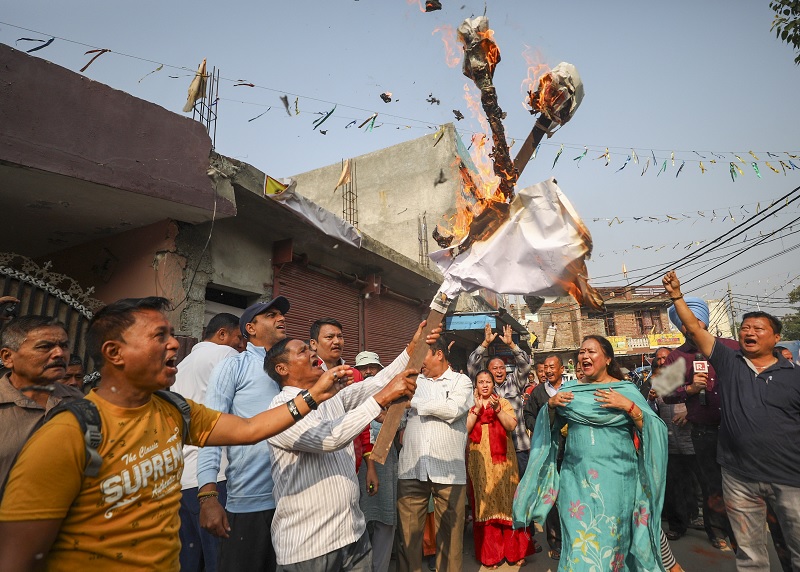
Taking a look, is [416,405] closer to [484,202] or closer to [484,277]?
[484,277]

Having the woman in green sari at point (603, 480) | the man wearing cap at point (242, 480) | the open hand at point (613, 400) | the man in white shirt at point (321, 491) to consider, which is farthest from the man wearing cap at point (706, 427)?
the man wearing cap at point (242, 480)

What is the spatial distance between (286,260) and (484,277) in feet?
14.4

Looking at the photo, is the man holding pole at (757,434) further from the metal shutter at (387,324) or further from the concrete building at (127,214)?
the metal shutter at (387,324)

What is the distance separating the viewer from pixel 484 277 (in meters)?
3.19

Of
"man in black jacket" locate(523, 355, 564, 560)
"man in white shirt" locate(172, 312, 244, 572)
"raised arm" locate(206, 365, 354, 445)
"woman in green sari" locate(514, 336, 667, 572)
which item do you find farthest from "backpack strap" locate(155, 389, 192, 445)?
"man in black jacket" locate(523, 355, 564, 560)

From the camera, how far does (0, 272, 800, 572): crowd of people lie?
1.58 metres

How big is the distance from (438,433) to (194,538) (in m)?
2.10

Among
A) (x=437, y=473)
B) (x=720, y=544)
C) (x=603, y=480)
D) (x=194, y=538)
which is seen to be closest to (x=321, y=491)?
(x=194, y=538)

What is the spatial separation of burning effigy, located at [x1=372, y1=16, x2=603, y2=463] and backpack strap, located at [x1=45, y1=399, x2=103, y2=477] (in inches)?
62.7

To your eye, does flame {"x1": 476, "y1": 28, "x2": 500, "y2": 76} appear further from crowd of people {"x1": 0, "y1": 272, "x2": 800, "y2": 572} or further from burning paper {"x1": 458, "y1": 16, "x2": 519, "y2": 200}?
crowd of people {"x1": 0, "y1": 272, "x2": 800, "y2": 572}

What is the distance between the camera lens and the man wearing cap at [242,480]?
110 inches

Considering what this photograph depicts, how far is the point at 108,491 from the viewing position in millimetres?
1556

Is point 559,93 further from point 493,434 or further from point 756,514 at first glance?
point 493,434

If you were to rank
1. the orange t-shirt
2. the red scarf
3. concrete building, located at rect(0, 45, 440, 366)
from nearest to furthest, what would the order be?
the orange t-shirt → concrete building, located at rect(0, 45, 440, 366) → the red scarf
